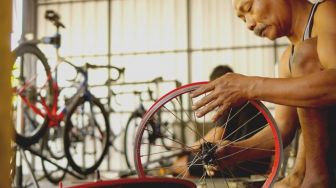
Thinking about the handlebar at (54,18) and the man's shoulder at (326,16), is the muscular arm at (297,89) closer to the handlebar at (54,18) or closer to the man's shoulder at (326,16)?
the man's shoulder at (326,16)

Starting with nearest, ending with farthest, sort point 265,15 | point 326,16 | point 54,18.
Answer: point 326,16, point 265,15, point 54,18

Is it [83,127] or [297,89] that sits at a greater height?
[297,89]

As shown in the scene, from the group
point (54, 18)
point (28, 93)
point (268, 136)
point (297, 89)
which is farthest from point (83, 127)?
point (297, 89)

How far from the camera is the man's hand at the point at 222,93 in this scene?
3.88 feet

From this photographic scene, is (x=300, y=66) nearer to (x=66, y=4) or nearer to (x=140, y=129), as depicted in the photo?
(x=140, y=129)

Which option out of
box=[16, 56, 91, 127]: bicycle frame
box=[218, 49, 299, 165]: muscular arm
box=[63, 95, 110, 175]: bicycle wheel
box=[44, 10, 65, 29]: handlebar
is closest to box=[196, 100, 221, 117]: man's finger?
box=[218, 49, 299, 165]: muscular arm

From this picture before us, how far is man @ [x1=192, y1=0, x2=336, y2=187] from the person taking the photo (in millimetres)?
1204

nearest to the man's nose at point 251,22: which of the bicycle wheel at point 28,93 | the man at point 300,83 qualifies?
the man at point 300,83

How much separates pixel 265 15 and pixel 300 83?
0.45m

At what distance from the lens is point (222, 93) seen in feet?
3.87

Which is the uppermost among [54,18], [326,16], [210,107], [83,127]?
[54,18]

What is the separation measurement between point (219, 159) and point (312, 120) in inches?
12.3

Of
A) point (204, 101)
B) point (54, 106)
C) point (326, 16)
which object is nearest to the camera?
point (204, 101)

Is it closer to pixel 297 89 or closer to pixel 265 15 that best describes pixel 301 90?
pixel 297 89
